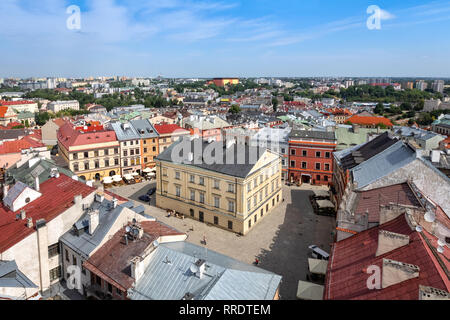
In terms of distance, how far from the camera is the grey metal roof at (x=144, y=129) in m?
63.4

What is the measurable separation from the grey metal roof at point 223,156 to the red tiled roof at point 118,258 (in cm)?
1537

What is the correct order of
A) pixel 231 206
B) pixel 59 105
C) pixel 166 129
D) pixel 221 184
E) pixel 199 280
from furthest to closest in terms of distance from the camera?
pixel 59 105
pixel 166 129
pixel 221 184
pixel 231 206
pixel 199 280

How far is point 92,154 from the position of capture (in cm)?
5753

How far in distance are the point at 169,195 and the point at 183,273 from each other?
25482 mm

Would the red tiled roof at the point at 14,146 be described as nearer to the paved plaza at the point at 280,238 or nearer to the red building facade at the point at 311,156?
the paved plaza at the point at 280,238

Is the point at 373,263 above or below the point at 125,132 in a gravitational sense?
below

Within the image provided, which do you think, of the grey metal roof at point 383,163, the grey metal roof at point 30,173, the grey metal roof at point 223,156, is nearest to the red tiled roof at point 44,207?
the grey metal roof at point 30,173

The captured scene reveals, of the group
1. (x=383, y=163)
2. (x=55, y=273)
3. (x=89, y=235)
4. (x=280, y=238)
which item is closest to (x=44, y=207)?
(x=55, y=273)

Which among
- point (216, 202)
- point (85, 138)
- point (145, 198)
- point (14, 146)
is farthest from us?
point (85, 138)

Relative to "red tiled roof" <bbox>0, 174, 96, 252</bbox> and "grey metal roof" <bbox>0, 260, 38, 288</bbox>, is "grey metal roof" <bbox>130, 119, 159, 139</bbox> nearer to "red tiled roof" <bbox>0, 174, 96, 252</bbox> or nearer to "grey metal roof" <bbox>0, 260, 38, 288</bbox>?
"red tiled roof" <bbox>0, 174, 96, 252</bbox>

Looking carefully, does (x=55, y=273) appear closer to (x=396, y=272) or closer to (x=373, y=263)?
(x=373, y=263)

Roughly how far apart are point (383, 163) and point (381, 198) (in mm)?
7576

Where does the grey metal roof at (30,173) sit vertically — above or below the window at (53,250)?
above

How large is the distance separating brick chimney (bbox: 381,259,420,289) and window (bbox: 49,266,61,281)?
23.8m
